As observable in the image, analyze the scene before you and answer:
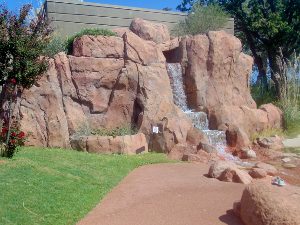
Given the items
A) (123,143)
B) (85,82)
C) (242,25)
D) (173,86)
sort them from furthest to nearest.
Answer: (242,25), (173,86), (85,82), (123,143)

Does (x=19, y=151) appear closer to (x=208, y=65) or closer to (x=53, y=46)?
(x=53, y=46)

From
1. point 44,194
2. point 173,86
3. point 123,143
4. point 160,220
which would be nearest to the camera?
point 160,220

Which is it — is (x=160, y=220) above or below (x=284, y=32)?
below

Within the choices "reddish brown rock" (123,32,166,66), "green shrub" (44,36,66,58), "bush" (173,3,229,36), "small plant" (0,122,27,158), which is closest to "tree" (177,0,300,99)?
"bush" (173,3,229,36)

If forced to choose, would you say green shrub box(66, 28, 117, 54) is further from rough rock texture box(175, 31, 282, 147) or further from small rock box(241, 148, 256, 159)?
small rock box(241, 148, 256, 159)

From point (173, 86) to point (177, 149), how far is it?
4210 mm

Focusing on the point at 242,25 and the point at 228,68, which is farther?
the point at 242,25

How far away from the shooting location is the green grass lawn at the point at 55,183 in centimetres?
623

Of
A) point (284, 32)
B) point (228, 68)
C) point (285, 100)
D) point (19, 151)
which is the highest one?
point (284, 32)

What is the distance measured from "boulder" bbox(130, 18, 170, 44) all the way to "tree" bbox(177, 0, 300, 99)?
276 inches

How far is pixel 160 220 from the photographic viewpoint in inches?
251

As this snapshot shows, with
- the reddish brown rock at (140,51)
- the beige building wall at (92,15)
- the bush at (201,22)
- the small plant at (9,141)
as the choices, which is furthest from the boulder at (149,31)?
the small plant at (9,141)

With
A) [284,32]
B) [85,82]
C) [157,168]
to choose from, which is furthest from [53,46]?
[284,32]

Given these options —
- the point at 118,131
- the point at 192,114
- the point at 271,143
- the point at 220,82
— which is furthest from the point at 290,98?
the point at 118,131
